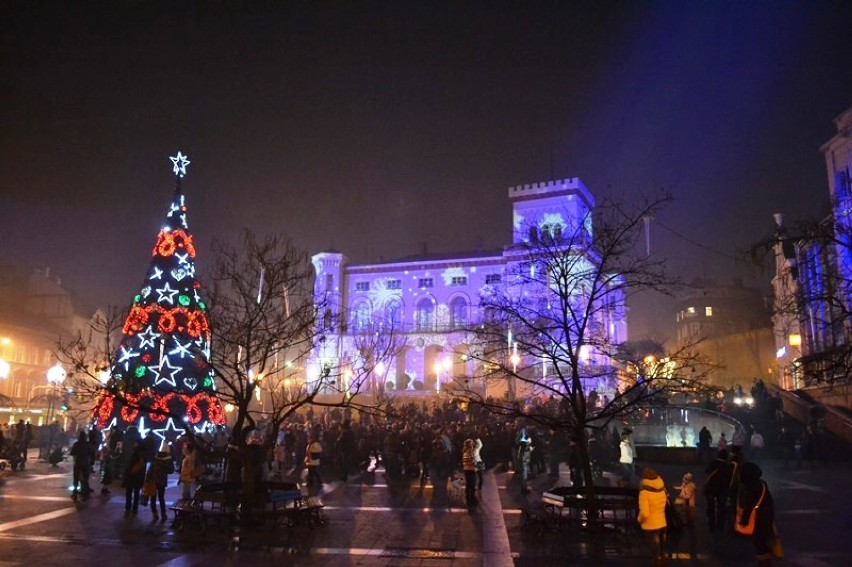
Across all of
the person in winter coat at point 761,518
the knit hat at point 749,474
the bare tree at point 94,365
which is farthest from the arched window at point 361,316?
the person in winter coat at point 761,518

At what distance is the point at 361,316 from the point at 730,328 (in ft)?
165

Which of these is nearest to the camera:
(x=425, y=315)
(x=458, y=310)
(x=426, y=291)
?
(x=458, y=310)

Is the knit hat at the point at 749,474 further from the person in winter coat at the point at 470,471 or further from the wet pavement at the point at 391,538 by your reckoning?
the person in winter coat at the point at 470,471

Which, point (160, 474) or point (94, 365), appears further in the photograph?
point (94, 365)

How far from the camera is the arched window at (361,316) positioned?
67.5 m

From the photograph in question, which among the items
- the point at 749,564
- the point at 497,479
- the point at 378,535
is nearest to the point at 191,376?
the point at 497,479

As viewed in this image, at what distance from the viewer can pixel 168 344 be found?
22375mm

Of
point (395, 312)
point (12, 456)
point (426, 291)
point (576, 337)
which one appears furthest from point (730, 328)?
point (12, 456)

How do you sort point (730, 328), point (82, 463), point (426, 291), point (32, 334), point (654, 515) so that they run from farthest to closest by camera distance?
point (730, 328) < point (426, 291) < point (32, 334) < point (82, 463) < point (654, 515)

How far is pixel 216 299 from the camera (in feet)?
54.5

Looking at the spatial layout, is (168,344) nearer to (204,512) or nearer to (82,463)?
(82,463)

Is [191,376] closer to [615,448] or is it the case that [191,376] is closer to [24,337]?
[615,448]

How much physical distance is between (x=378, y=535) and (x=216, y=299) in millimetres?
7855

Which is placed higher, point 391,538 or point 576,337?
point 576,337
